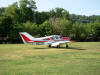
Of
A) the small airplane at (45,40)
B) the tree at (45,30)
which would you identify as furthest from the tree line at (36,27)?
the small airplane at (45,40)

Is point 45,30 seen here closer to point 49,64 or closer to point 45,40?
point 45,40

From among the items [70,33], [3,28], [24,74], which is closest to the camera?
[24,74]

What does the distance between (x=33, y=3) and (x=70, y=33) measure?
2999cm

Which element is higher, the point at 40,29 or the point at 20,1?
the point at 20,1

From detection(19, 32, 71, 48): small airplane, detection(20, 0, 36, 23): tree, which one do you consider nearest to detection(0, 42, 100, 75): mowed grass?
detection(19, 32, 71, 48): small airplane

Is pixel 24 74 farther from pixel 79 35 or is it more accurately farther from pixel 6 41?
pixel 79 35

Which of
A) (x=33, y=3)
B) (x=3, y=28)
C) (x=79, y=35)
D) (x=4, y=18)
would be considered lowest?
(x=79, y=35)

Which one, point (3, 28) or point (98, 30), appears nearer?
point (3, 28)

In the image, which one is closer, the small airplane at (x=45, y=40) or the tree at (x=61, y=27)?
the small airplane at (x=45, y=40)

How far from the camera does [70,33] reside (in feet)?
178

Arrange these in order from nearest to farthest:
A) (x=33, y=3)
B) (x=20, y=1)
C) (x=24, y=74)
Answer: (x=24, y=74), (x=20, y=1), (x=33, y=3)

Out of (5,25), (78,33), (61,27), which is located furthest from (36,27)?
(78,33)

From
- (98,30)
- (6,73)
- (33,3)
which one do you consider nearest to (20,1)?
(33,3)

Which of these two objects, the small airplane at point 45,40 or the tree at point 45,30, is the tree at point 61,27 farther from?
the small airplane at point 45,40
